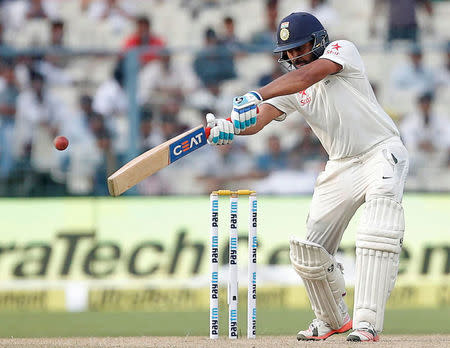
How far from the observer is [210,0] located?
1253 centimetres

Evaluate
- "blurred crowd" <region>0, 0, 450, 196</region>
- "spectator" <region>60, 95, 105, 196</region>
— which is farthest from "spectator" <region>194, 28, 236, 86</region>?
"spectator" <region>60, 95, 105, 196</region>

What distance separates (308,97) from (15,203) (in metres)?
4.75

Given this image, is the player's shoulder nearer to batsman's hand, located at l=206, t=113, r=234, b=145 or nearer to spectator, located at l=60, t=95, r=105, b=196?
batsman's hand, located at l=206, t=113, r=234, b=145

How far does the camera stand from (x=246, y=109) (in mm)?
5637

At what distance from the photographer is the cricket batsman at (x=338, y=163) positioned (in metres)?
5.71

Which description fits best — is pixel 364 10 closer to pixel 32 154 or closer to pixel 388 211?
pixel 32 154

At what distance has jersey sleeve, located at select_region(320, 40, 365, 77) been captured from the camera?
19.3ft

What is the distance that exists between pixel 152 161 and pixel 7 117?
527 centimetres

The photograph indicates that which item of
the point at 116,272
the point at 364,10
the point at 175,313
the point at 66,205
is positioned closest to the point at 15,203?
the point at 66,205

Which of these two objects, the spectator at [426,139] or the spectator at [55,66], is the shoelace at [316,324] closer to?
the spectator at [426,139]

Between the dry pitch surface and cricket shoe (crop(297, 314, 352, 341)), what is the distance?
6cm

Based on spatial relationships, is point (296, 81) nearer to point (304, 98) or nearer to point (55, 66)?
point (304, 98)

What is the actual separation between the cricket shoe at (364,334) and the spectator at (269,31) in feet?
20.3

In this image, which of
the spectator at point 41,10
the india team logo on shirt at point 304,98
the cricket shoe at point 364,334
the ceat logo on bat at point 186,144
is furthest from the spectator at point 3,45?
the cricket shoe at point 364,334
